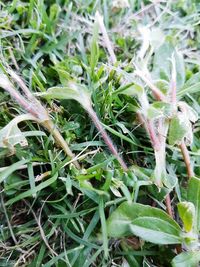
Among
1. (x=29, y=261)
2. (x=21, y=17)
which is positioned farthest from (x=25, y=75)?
(x=29, y=261)

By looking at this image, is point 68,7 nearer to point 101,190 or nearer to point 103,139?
point 103,139

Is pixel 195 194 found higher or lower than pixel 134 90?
lower

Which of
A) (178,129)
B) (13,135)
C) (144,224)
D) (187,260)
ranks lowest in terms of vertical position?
(187,260)

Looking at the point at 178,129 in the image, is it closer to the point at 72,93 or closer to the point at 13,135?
the point at 72,93

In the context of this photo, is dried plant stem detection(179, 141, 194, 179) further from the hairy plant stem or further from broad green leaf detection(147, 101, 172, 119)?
the hairy plant stem

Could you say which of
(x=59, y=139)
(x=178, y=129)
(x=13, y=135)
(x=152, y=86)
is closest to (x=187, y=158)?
(x=178, y=129)

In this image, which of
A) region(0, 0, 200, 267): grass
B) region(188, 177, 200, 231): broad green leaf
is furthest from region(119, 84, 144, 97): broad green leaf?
region(188, 177, 200, 231): broad green leaf

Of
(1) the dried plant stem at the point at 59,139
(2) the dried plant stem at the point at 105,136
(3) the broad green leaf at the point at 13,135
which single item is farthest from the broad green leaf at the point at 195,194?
(3) the broad green leaf at the point at 13,135
